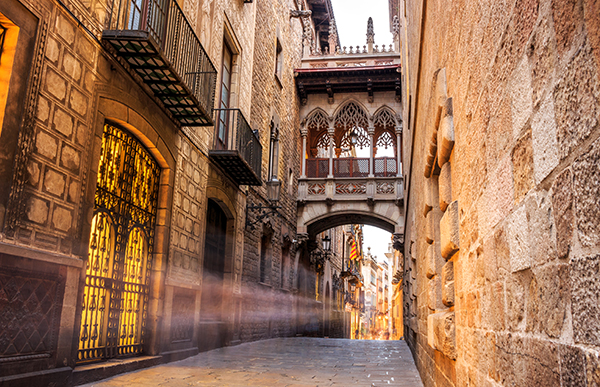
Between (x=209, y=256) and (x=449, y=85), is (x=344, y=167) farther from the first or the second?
(x=449, y=85)

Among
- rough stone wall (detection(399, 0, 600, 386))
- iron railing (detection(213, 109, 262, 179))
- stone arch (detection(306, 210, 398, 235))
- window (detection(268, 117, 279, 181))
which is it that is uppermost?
window (detection(268, 117, 279, 181))

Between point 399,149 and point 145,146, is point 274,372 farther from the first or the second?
point 399,149

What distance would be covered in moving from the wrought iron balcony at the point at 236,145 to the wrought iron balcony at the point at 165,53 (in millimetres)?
1641

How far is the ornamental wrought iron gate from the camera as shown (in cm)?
648

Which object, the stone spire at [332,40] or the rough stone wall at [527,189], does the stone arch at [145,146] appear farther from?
the stone spire at [332,40]

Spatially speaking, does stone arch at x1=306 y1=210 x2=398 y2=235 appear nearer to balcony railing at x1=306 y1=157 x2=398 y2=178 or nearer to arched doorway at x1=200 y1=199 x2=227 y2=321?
balcony railing at x1=306 y1=157 x2=398 y2=178

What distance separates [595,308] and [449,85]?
2318 mm

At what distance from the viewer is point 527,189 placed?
145 centimetres

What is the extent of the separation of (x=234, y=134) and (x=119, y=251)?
5312 mm

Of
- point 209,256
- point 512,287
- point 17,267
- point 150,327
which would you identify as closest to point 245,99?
point 209,256

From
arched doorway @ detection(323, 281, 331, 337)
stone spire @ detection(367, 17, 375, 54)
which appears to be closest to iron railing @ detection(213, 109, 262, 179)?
stone spire @ detection(367, 17, 375, 54)

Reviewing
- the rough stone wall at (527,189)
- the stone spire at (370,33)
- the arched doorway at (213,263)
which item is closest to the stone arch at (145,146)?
the arched doorway at (213,263)

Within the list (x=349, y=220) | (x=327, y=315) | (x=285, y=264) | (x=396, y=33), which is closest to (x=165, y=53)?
(x=285, y=264)

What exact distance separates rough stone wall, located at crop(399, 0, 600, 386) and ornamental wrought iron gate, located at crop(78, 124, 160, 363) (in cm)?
513
